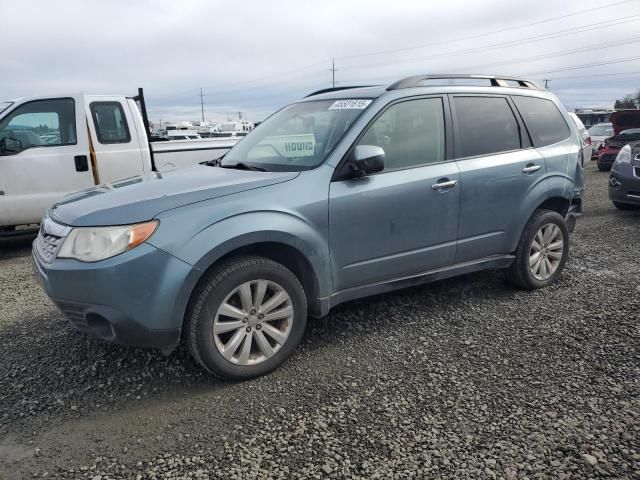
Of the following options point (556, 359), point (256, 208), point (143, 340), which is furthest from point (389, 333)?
point (143, 340)

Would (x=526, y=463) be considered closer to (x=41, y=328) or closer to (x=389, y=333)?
(x=389, y=333)

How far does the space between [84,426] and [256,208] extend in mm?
1523

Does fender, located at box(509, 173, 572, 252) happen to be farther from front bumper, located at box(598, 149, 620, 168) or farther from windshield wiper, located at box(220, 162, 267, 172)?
front bumper, located at box(598, 149, 620, 168)

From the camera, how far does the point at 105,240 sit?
286 cm

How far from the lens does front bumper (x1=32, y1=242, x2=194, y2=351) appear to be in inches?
110

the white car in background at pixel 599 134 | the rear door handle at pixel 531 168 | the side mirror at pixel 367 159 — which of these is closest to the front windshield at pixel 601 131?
the white car in background at pixel 599 134

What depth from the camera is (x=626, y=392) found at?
2973 mm

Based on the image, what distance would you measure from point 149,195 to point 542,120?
3.51m

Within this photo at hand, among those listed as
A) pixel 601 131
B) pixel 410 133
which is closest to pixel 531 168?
pixel 410 133

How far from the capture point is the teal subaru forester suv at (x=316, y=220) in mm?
2879

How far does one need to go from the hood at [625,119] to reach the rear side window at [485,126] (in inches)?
476

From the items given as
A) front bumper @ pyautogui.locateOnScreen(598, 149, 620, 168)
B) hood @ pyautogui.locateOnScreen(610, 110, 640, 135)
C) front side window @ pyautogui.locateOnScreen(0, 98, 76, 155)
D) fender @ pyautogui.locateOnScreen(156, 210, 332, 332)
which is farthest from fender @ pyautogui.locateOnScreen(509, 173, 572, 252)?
hood @ pyautogui.locateOnScreen(610, 110, 640, 135)

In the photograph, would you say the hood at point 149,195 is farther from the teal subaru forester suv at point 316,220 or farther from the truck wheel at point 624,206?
the truck wheel at point 624,206

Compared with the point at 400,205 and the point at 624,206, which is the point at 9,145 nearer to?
the point at 400,205
